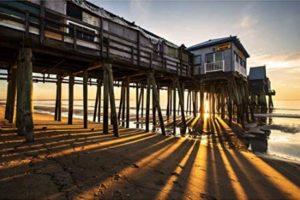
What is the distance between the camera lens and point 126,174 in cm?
441

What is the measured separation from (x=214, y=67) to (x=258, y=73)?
3068cm

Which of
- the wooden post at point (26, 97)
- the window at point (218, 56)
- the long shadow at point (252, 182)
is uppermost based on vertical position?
the window at point (218, 56)

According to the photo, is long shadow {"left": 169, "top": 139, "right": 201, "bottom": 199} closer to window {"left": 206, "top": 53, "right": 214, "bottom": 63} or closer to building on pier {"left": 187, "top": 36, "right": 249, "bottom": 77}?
building on pier {"left": 187, "top": 36, "right": 249, "bottom": 77}

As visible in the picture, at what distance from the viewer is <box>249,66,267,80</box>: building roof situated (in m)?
41.9

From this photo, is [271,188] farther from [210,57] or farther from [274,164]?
[210,57]

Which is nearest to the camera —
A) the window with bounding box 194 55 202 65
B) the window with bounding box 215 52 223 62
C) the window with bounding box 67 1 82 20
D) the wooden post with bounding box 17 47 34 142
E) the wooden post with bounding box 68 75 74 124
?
the wooden post with bounding box 17 47 34 142

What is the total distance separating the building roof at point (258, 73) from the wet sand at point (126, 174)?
41.0 metres

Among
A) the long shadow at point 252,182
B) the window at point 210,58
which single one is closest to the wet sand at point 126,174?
the long shadow at point 252,182

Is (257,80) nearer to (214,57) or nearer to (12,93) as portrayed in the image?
(214,57)

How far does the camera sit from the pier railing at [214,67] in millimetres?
17703

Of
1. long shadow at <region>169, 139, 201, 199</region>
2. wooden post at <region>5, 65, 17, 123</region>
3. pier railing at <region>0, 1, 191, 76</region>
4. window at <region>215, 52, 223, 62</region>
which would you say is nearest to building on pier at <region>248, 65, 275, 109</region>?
window at <region>215, 52, 223, 62</region>

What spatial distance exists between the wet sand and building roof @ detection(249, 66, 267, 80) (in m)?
41.0

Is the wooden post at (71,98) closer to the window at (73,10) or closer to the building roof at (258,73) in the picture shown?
the window at (73,10)

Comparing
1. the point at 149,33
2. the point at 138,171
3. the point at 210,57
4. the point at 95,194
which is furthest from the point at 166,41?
the point at 95,194
